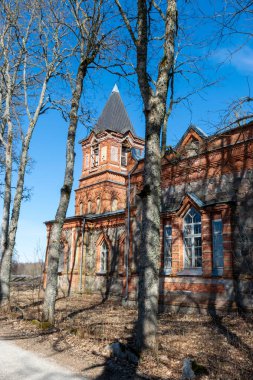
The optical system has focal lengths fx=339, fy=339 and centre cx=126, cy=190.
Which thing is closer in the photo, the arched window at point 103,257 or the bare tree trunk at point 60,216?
the bare tree trunk at point 60,216

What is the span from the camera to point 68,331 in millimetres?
8148

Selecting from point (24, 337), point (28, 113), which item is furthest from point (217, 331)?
point (28, 113)

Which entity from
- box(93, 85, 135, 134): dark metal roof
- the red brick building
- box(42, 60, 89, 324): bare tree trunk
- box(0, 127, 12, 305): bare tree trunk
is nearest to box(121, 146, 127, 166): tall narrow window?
box(93, 85, 135, 134): dark metal roof

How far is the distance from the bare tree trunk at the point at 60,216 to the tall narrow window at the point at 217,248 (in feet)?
19.0

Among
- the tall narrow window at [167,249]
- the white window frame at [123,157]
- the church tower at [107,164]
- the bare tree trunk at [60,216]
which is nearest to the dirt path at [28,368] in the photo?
the bare tree trunk at [60,216]

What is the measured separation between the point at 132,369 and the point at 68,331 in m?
3.03

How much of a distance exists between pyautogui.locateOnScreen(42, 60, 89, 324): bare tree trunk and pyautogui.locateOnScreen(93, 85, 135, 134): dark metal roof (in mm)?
20033

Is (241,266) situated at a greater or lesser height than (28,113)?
lesser

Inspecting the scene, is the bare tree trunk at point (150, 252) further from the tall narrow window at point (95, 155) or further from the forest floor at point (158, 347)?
the tall narrow window at point (95, 155)

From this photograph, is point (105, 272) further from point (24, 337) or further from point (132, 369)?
point (132, 369)

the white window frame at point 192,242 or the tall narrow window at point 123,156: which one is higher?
the tall narrow window at point 123,156

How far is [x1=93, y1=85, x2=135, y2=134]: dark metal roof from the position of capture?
104 ft

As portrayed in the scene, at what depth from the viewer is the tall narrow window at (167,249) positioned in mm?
14484

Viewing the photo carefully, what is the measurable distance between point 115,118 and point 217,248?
22.4 meters
